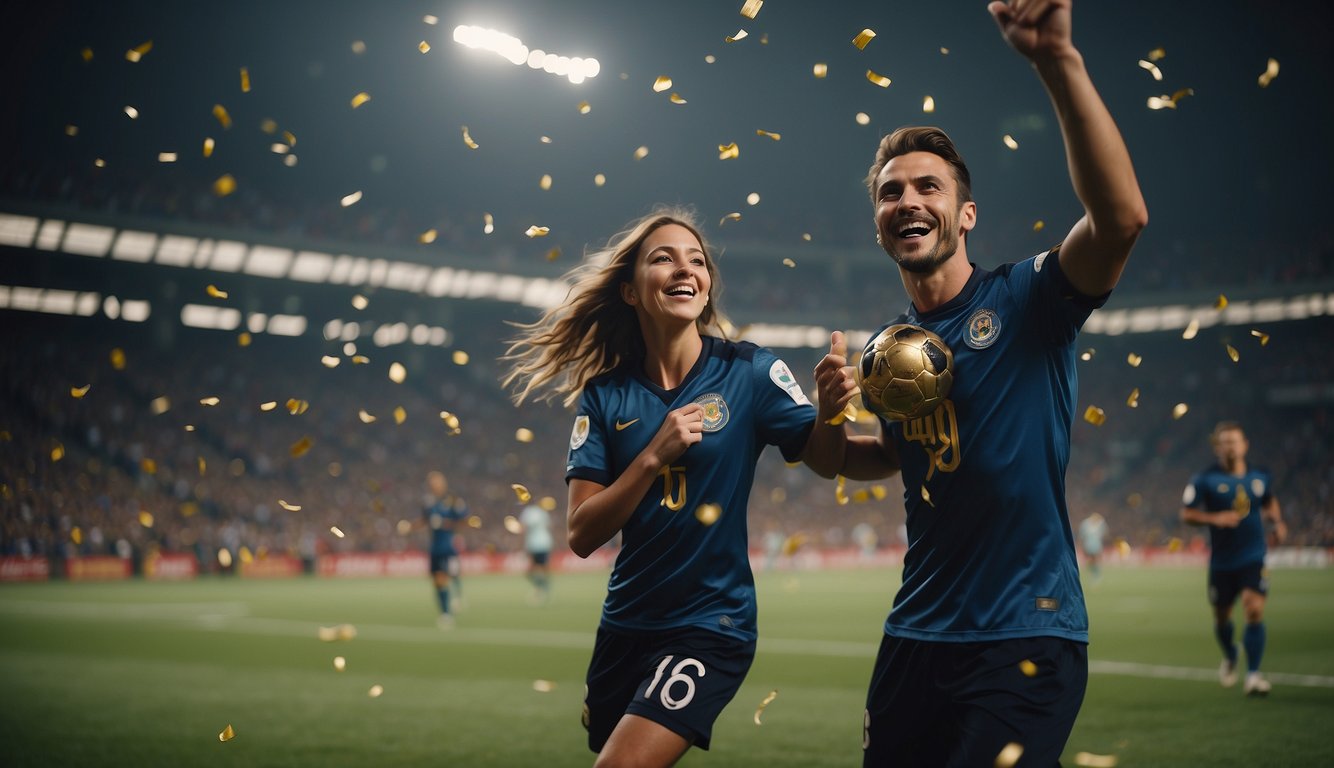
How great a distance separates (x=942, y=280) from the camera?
3689mm

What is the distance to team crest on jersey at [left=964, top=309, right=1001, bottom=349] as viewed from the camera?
347cm

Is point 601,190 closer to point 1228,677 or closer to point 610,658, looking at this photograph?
point 1228,677

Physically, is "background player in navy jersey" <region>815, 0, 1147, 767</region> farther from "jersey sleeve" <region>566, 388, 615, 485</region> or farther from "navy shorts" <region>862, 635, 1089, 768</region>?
"jersey sleeve" <region>566, 388, 615, 485</region>

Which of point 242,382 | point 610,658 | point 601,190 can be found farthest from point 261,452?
point 610,658

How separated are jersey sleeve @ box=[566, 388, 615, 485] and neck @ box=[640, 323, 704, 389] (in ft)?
0.90

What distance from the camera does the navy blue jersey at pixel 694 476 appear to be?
3.94 m

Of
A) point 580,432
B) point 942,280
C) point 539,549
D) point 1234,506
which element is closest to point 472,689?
point 580,432

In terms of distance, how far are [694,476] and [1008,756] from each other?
1.42m

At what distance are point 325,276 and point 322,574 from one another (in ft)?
39.8

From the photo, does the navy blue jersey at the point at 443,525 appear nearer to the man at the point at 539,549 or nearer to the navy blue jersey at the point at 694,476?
the man at the point at 539,549

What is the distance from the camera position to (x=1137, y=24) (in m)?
38.9

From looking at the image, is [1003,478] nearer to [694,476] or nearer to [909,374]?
[909,374]

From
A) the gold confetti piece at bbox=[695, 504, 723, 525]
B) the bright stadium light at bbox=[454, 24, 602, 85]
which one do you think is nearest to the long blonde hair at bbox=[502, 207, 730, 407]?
the gold confetti piece at bbox=[695, 504, 723, 525]

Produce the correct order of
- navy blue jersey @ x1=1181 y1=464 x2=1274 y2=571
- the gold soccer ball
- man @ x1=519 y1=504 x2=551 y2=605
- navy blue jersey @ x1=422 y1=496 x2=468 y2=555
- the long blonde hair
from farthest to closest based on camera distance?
1. man @ x1=519 y1=504 x2=551 y2=605
2. navy blue jersey @ x1=422 y1=496 x2=468 y2=555
3. navy blue jersey @ x1=1181 y1=464 x2=1274 y2=571
4. the long blonde hair
5. the gold soccer ball
